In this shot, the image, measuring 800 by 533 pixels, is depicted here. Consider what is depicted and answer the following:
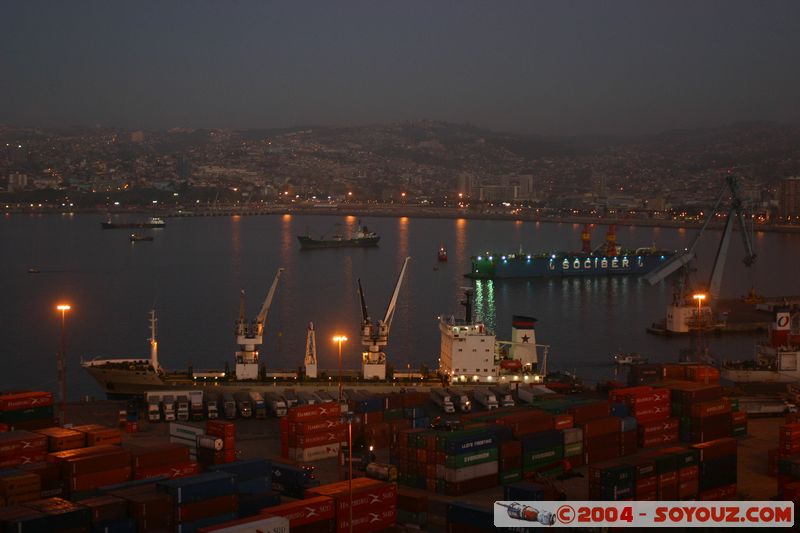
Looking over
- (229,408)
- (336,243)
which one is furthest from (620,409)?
(336,243)

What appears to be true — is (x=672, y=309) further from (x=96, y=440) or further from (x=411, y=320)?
(x=96, y=440)

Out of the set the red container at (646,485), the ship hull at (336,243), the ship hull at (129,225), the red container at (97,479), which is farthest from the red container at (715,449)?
the ship hull at (129,225)

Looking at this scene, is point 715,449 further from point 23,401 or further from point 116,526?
point 23,401

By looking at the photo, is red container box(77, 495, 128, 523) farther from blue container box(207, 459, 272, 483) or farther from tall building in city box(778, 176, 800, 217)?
tall building in city box(778, 176, 800, 217)

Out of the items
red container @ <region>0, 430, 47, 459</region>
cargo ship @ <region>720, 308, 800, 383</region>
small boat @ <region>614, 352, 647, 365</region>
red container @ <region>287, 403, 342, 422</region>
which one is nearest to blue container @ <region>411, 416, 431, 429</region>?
red container @ <region>287, 403, 342, 422</region>

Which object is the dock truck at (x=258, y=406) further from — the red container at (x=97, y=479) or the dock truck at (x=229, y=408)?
the red container at (x=97, y=479)
